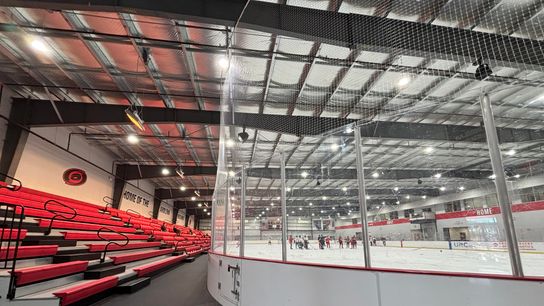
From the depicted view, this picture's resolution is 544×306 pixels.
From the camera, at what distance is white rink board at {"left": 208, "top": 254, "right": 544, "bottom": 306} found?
174cm

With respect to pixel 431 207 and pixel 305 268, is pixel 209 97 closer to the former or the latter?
pixel 305 268

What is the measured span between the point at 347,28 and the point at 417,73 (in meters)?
1.40

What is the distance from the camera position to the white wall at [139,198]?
1519 centimetres

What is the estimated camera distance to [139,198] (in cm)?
1738

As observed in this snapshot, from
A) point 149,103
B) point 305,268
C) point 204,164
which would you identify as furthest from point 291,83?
point 204,164

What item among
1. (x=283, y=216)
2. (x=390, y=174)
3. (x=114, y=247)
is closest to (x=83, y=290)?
(x=283, y=216)

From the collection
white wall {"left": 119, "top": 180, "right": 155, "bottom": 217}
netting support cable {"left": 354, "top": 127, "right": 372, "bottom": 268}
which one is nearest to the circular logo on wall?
white wall {"left": 119, "top": 180, "right": 155, "bottom": 217}

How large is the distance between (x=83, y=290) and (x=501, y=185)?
17.1 feet

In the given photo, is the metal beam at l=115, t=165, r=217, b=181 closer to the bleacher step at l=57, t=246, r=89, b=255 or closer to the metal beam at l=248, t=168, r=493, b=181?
the bleacher step at l=57, t=246, r=89, b=255

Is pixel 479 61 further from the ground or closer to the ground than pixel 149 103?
closer to the ground

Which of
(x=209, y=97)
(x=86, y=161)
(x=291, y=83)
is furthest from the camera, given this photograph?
(x=86, y=161)

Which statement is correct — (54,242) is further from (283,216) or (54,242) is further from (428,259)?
(428,259)

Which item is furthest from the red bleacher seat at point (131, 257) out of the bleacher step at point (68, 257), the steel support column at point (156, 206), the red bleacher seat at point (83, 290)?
the steel support column at point (156, 206)

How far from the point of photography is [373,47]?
4.21 metres
